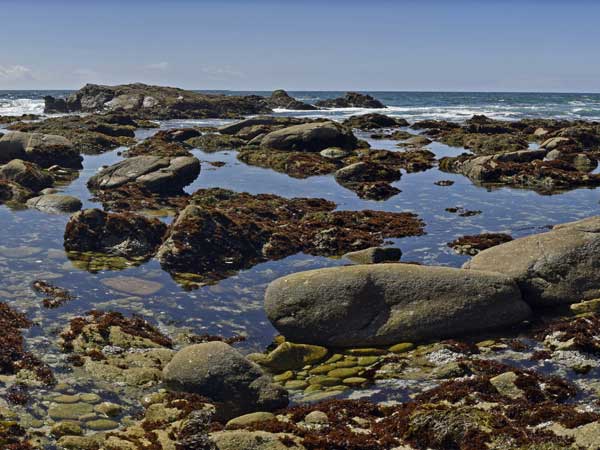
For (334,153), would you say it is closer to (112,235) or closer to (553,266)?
(112,235)

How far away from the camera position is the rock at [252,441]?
8.97 meters

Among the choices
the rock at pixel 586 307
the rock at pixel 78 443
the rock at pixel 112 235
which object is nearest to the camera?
the rock at pixel 78 443

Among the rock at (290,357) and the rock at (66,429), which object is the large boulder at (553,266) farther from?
the rock at (66,429)

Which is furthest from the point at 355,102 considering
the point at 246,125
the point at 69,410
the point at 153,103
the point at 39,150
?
the point at 69,410

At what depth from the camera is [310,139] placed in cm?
4769

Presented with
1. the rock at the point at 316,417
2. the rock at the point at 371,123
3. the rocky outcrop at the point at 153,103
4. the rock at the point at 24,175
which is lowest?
the rock at the point at 316,417

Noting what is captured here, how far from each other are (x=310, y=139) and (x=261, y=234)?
26.4 meters

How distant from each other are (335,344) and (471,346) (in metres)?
3.20

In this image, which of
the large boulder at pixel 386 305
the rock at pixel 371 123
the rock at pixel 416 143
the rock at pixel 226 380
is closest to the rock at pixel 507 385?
the large boulder at pixel 386 305

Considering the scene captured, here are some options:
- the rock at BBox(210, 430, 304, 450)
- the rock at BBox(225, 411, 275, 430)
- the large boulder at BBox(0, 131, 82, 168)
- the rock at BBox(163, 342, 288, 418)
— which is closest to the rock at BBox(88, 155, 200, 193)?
the large boulder at BBox(0, 131, 82, 168)

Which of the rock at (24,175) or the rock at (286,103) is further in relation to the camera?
the rock at (286,103)

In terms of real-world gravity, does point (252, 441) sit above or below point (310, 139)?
below

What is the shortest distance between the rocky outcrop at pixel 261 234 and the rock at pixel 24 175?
1143 centimetres

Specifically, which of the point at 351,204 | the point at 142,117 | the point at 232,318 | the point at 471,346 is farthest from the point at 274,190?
the point at 142,117
